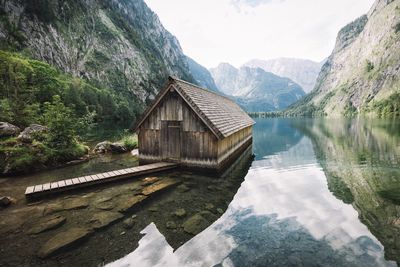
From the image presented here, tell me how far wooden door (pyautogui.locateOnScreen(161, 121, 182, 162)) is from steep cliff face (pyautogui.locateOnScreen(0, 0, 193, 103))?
3027 inches

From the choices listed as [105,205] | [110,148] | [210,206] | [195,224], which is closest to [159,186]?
[105,205]

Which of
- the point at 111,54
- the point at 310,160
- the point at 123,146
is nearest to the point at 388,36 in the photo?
the point at 111,54

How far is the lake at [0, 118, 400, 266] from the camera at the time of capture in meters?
6.85

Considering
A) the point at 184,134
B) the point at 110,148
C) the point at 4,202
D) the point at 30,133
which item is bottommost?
the point at 4,202

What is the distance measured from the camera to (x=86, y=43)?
109188 millimetres

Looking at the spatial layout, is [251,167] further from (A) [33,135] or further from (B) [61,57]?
(B) [61,57]

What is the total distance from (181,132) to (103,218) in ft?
27.5

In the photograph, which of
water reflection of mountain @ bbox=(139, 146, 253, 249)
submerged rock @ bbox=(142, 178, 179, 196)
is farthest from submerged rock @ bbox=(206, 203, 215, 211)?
submerged rock @ bbox=(142, 178, 179, 196)

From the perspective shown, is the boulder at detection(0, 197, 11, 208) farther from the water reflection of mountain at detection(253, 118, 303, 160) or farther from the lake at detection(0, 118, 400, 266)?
the water reflection of mountain at detection(253, 118, 303, 160)

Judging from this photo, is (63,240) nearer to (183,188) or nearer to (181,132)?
(183,188)

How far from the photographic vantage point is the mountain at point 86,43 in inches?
3130

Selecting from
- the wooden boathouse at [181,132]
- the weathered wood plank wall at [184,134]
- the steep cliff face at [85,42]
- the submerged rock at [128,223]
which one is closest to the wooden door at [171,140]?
the wooden boathouse at [181,132]

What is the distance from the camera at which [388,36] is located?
597ft

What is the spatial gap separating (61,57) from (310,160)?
10330cm
